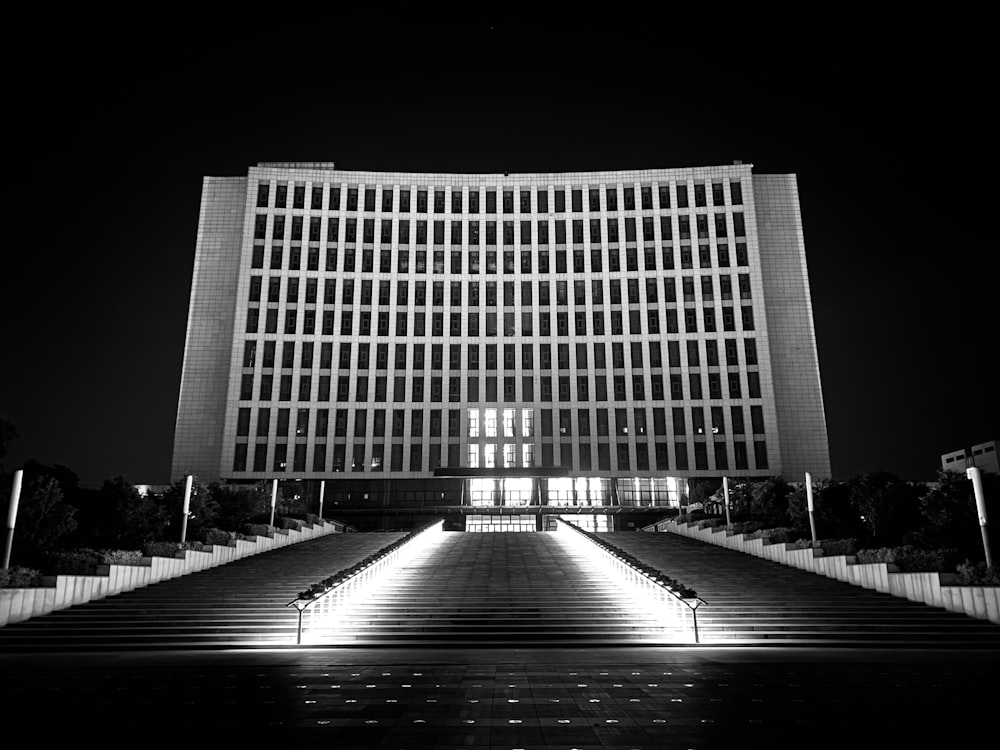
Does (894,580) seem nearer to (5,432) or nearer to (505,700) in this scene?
(505,700)

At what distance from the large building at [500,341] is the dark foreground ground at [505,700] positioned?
48013 millimetres

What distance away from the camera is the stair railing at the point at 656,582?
15773 millimetres

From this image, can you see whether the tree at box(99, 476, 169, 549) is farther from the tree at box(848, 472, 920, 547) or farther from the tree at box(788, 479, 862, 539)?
the tree at box(848, 472, 920, 547)

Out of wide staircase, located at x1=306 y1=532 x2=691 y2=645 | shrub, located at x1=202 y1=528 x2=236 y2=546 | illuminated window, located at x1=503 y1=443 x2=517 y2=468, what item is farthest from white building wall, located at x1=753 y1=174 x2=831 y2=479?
shrub, located at x1=202 y1=528 x2=236 y2=546

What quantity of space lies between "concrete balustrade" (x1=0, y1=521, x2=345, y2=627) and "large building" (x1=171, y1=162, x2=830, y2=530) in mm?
36099

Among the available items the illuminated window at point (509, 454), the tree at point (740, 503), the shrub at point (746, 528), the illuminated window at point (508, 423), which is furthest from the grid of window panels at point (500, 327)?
the shrub at point (746, 528)

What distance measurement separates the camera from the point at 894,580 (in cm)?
1906

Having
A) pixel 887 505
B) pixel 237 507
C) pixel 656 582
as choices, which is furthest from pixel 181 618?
pixel 887 505

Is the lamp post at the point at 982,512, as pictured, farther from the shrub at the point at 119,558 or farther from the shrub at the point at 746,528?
the shrub at the point at 119,558

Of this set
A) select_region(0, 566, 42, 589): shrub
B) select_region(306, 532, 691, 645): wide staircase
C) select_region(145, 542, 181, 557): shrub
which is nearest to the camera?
select_region(306, 532, 691, 645): wide staircase

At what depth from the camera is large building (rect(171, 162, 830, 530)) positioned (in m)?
63.8

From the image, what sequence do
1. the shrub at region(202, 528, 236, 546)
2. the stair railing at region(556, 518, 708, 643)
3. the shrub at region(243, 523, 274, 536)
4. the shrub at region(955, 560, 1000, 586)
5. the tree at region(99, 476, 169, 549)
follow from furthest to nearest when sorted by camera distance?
the shrub at region(243, 523, 274, 536), the shrub at region(202, 528, 236, 546), the tree at region(99, 476, 169, 549), the shrub at region(955, 560, 1000, 586), the stair railing at region(556, 518, 708, 643)

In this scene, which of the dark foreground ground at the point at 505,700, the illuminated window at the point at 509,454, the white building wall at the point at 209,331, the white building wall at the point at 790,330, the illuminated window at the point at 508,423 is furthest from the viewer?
the illuminated window at the point at 508,423

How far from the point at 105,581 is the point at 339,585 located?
24.0 feet
